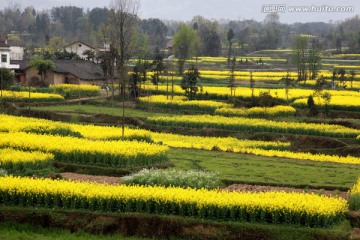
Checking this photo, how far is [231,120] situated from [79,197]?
2176cm

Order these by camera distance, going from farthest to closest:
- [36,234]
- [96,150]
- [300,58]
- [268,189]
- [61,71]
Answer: [300,58], [61,71], [96,150], [268,189], [36,234]

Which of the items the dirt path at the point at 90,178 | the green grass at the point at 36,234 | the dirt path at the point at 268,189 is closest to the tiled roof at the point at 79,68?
the dirt path at the point at 90,178

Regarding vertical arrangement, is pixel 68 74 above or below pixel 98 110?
above

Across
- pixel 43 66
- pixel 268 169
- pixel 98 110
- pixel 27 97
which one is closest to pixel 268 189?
pixel 268 169

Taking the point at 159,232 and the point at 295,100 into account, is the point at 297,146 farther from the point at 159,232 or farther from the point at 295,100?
the point at 159,232

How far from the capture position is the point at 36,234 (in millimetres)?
16281

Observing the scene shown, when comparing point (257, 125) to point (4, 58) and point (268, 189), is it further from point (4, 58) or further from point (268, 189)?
point (4, 58)

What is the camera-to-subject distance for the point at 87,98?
164 ft

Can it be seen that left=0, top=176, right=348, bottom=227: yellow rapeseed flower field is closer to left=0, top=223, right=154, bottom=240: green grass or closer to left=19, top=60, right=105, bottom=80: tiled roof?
left=0, top=223, right=154, bottom=240: green grass

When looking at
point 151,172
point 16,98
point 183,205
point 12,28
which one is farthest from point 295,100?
point 12,28

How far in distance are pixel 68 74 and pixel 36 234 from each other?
42.4 metres

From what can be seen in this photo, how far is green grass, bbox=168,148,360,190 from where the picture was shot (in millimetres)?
21266

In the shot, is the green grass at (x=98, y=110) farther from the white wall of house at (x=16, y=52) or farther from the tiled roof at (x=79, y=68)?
the white wall of house at (x=16, y=52)

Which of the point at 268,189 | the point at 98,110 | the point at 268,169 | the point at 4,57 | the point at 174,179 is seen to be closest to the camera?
the point at 174,179
